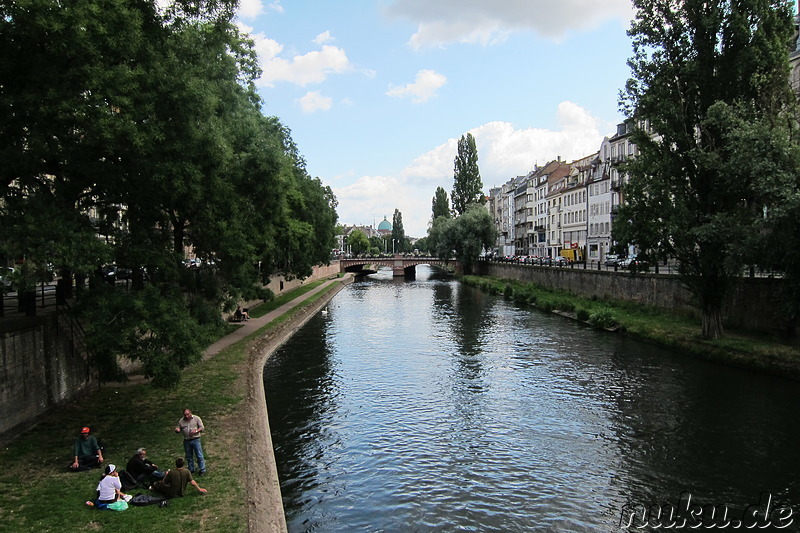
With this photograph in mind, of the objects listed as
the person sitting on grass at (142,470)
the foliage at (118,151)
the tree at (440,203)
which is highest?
the tree at (440,203)

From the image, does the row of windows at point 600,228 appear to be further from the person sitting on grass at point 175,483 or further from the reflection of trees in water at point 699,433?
the person sitting on grass at point 175,483

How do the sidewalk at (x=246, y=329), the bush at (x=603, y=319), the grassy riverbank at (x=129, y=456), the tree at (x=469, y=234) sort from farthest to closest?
the tree at (x=469, y=234) < the bush at (x=603, y=319) < the sidewalk at (x=246, y=329) < the grassy riverbank at (x=129, y=456)

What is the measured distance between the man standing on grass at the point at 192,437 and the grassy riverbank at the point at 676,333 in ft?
81.6

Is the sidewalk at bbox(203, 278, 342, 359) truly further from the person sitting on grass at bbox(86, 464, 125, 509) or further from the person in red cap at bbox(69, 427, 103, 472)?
the person sitting on grass at bbox(86, 464, 125, 509)

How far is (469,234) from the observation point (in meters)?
89.9

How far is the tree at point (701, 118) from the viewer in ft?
88.9

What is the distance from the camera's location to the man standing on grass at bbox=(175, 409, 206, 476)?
13.7 metres

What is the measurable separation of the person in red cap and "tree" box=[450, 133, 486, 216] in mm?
100579

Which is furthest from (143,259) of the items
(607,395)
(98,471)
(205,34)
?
(607,395)

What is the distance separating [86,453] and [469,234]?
258ft

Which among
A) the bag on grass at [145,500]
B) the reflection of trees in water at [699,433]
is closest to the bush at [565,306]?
the reflection of trees in water at [699,433]

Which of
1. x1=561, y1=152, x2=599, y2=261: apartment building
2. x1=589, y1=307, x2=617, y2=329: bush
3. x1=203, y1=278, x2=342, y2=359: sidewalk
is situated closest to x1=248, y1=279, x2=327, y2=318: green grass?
x1=203, y1=278, x2=342, y2=359: sidewalk

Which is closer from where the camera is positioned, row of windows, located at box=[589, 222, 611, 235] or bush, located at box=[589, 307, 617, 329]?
bush, located at box=[589, 307, 617, 329]

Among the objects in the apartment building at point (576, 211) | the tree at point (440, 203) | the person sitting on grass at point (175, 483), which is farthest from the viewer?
the tree at point (440, 203)
